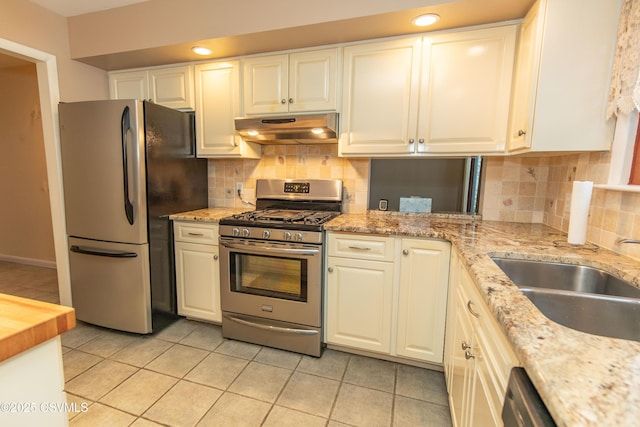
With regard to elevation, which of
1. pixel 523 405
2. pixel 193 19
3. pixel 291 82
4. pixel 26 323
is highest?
pixel 193 19

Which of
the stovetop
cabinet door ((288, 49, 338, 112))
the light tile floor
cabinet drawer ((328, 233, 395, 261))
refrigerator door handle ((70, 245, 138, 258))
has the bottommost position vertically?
the light tile floor

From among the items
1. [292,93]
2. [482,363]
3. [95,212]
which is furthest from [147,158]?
[482,363]

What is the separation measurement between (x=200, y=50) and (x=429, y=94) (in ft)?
5.46

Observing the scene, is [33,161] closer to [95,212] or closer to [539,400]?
[95,212]

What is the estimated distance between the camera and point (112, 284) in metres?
2.19

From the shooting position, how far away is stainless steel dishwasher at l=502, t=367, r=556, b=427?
52 cm

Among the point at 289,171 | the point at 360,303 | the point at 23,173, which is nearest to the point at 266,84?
the point at 289,171

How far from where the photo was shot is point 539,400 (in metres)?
0.55

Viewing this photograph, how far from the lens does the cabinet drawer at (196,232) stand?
7.26 feet

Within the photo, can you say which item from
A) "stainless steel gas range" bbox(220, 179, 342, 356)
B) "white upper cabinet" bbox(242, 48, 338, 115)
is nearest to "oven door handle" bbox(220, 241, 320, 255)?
"stainless steel gas range" bbox(220, 179, 342, 356)

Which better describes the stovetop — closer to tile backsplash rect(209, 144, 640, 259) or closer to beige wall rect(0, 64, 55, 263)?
tile backsplash rect(209, 144, 640, 259)

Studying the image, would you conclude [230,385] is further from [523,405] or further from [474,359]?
[523,405]

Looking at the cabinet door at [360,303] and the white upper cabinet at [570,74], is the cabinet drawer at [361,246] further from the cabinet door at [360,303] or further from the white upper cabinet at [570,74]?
the white upper cabinet at [570,74]

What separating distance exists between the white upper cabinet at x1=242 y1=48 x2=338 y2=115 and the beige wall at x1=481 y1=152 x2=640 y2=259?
4.32 ft
